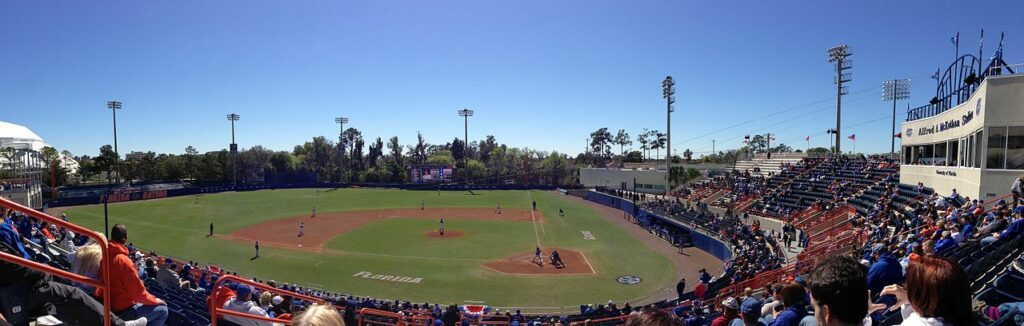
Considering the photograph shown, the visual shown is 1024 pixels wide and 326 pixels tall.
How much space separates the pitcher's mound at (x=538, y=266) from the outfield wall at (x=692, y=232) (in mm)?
8550

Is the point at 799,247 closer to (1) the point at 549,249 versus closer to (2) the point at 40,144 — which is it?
(1) the point at 549,249

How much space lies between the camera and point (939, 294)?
2.72m

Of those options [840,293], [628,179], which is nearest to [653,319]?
[840,293]

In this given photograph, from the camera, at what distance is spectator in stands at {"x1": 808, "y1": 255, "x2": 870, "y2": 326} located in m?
2.80

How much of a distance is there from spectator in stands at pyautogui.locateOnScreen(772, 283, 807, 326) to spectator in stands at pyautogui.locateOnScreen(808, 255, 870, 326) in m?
1.18

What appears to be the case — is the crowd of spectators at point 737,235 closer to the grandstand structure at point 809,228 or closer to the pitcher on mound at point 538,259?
the grandstand structure at point 809,228

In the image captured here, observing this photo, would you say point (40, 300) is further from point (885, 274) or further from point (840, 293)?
point (885, 274)

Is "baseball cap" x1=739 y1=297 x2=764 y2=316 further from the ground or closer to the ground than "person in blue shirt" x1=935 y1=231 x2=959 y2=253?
further from the ground

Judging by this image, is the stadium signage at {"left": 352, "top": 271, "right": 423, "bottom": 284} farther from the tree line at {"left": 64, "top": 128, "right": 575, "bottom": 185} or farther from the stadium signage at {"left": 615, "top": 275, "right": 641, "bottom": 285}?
the tree line at {"left": 64, "top": 128, "right": 575, "bottom": 185}

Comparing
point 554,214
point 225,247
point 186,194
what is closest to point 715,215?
point 554,214

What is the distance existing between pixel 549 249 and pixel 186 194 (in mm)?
70767

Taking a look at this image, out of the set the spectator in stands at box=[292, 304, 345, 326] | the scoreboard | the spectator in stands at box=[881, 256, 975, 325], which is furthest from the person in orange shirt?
the scoreboard

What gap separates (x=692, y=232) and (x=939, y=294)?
3503cm

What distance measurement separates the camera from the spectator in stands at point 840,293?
2797 mm
